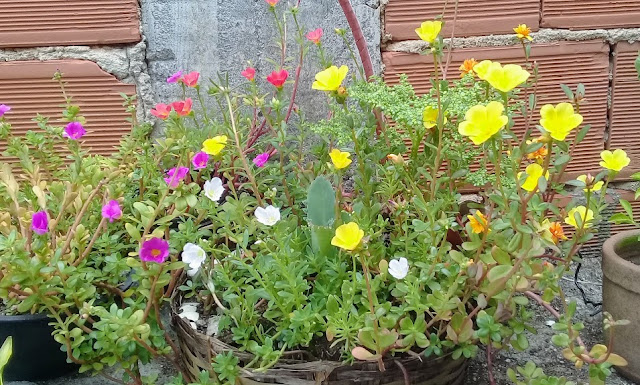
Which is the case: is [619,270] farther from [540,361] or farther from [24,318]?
[24,318]

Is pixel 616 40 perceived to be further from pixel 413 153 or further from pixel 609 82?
pixel 413 153

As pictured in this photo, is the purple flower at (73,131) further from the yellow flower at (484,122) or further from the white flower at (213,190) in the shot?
the yellow flower at (484,122)

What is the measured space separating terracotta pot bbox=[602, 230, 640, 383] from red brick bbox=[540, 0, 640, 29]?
29.7 inches

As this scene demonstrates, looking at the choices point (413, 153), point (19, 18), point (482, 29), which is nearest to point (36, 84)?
point (19, 18)

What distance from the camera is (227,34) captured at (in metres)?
1.73

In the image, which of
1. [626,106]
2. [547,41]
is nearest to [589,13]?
[547,41]

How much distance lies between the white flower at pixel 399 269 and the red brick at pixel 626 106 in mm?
1169

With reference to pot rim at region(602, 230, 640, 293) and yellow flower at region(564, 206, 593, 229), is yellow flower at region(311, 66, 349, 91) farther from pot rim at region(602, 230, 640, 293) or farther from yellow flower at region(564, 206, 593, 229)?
pot rim at region(602, 230, 640, 293)

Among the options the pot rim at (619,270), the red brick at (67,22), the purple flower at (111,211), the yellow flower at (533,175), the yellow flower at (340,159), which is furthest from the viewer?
the red brick at (67,22)

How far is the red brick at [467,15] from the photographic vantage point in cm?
175

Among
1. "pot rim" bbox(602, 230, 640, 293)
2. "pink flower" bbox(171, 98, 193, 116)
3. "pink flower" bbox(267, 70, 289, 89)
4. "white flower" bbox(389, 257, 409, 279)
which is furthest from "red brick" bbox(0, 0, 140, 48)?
"pot rim" bbox(602, 230, 640, 293)

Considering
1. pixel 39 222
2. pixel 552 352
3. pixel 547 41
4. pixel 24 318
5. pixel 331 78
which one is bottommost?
pixel 552 352

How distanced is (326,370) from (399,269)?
0.22 metres

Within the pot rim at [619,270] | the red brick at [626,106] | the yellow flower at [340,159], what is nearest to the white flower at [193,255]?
the yellow flower at [340,159]
